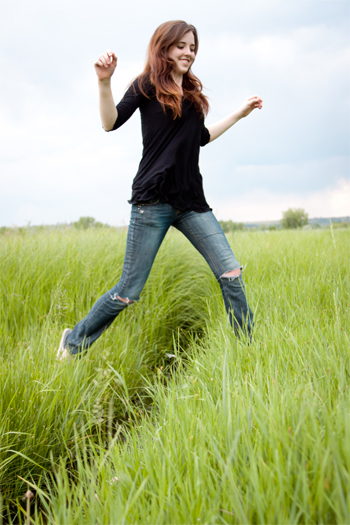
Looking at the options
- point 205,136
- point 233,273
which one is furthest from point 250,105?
point 233,273

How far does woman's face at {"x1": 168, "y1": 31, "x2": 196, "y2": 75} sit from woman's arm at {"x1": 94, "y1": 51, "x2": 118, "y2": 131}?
567mm

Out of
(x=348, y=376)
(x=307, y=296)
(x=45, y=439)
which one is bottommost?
(x=45, y=439)

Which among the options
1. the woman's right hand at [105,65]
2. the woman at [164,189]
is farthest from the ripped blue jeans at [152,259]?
the woman's right hand at [105,65]

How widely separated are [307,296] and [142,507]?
81.3 inches

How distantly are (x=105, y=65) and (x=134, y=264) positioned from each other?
120 cm

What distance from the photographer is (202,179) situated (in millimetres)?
2615

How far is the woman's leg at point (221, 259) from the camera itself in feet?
7.90

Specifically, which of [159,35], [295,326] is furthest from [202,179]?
[295,326]

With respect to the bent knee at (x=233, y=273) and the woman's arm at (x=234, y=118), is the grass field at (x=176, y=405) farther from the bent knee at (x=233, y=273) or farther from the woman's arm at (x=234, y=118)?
the woman's arm at (x=234, y=118)

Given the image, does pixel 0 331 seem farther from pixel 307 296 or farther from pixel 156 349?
pixel 307 296

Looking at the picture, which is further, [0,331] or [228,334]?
[0,331]

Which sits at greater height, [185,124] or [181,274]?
[185,124]

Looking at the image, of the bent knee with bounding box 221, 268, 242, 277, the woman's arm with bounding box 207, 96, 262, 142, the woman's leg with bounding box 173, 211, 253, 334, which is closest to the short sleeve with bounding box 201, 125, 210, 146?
the woman's arm with bounding box 207, 96, 262, 142

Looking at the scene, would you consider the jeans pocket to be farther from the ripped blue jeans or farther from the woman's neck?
the woman's neck
